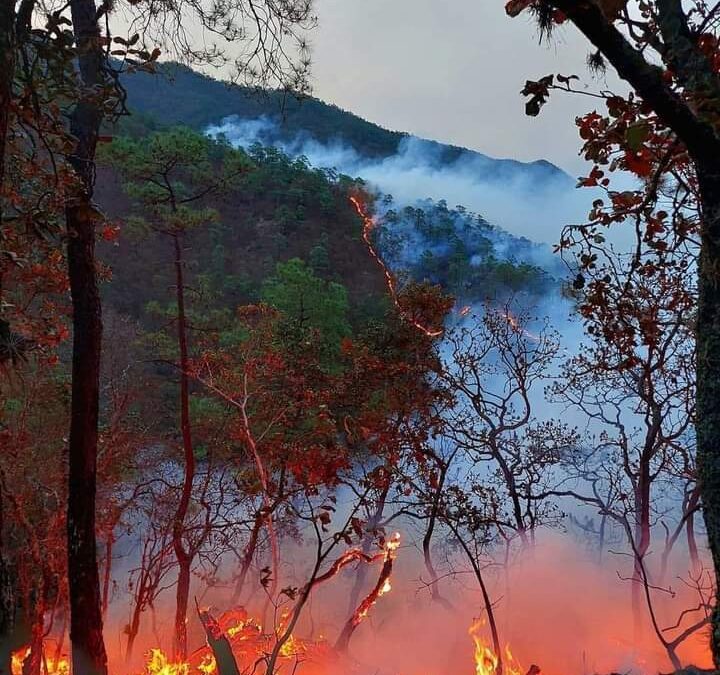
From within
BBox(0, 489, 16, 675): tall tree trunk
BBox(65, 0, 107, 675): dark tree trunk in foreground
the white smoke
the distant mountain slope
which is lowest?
BBox(0, 489, 16, 675): tall tree trunk

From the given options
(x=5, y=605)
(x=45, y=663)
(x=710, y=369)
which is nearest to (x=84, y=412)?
(x=5, y=605)

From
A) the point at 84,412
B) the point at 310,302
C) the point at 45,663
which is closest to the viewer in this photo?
the point at 84,412

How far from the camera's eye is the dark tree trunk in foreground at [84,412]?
371 centimetres

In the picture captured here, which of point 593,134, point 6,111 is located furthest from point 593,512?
point 6,111

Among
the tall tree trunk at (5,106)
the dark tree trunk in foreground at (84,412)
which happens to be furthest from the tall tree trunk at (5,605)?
the dark tree trunk in foreground at (84,412)

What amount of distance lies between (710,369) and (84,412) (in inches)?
151

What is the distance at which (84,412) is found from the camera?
4.04 m

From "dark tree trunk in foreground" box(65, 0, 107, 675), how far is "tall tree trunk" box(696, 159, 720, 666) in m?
3.32

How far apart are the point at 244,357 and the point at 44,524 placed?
3.68 meters

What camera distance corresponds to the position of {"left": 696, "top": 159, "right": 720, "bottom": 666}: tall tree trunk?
173 cm

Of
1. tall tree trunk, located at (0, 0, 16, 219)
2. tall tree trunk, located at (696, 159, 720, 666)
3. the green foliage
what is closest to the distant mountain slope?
the green foliage

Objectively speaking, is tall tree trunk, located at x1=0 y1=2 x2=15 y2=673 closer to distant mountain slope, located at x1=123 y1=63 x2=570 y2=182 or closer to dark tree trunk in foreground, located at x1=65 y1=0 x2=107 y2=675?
dark tree trunk in foreground, located at x1=65 y1=0 x2=107 y2=675

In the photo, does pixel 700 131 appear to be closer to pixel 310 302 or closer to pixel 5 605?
pixel 5 605

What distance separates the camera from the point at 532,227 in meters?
33.3
